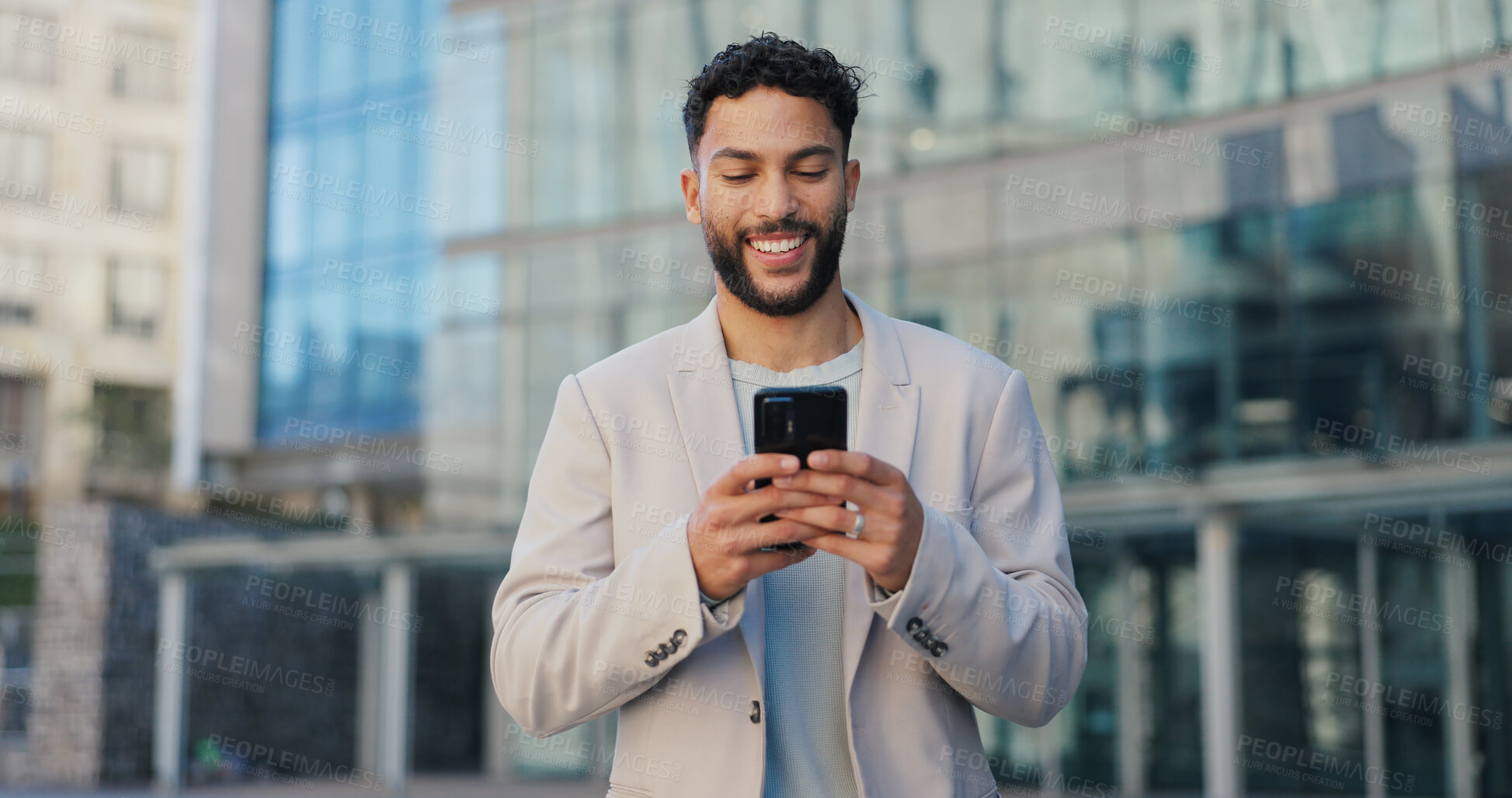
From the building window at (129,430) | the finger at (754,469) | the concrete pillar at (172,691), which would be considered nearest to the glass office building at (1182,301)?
the concrete pillar at (172,691)

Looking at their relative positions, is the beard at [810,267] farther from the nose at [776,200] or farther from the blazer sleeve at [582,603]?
the blazer sleeve at [582,603]

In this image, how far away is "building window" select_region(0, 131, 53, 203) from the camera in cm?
4062

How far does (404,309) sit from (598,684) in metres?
23.7

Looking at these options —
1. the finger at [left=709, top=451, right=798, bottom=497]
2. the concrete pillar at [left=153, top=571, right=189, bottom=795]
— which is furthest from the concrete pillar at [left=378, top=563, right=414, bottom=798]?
the finger at [left=709, top=451, right=798, bottom=497]

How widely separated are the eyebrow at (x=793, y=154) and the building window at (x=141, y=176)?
43.0m

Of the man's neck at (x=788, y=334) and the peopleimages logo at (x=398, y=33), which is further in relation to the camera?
the peopleimages logo at (x=398, y=33)

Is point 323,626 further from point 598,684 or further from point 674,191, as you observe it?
point 598,684

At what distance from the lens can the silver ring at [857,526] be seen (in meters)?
1.89

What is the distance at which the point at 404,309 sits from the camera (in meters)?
24.9

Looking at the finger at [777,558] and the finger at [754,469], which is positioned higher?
the finger at [754,469]

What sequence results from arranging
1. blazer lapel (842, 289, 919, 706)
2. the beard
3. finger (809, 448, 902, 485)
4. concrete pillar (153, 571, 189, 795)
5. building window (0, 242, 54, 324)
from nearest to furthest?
finger (809, 448, 902, 485)
blazer lapel (842, 289, 919, 706)
the beard
concrete pillar (153, 571, 189, 795)
building window (0, 242, 54, 324)

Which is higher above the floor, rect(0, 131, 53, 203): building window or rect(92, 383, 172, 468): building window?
rect(0, 131, 53, 203): building window

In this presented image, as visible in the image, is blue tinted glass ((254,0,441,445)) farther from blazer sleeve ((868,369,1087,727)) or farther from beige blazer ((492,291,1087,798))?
blazer sleeve ((868,369,1087,727))

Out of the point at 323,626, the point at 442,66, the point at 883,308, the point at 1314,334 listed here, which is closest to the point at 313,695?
the point at 323,626
